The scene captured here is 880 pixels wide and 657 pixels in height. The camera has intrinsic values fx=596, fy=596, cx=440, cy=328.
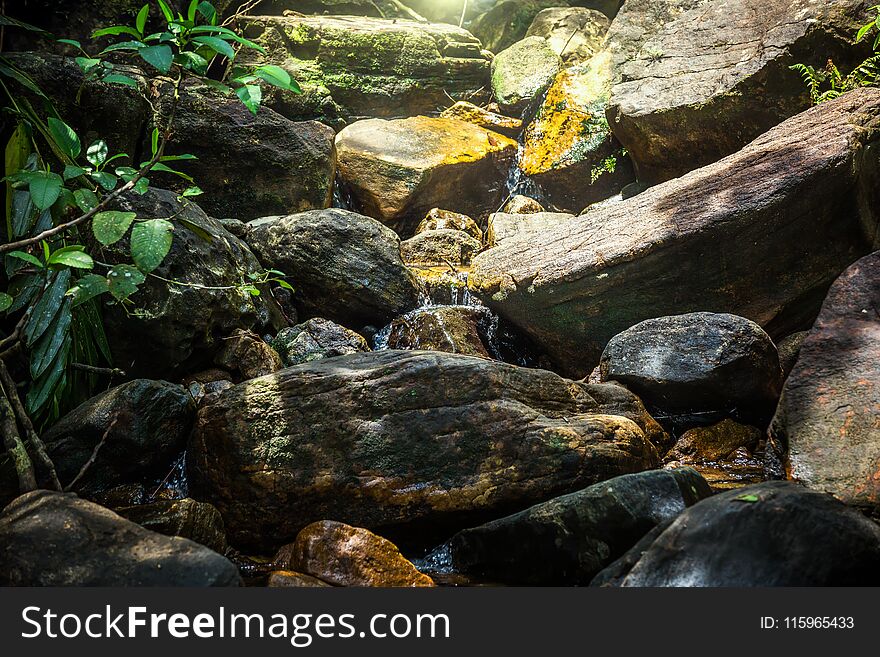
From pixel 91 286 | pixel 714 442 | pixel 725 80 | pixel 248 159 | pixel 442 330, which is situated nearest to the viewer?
pixel 91 286

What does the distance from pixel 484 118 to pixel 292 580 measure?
9296 mm

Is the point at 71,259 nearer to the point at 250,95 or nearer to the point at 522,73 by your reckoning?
the point at 250,95

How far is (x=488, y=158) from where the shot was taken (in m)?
9.14

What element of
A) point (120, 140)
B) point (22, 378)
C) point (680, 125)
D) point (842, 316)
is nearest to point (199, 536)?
point (22, 378)

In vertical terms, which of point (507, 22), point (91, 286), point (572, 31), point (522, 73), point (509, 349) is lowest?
point (509, 349)

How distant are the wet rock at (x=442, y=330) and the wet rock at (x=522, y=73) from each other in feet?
19.2

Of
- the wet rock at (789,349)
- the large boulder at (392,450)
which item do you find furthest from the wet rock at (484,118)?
the large boulder at (392,450)

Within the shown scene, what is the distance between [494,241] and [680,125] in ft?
8.57

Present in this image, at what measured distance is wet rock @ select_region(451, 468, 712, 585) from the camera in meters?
2.42

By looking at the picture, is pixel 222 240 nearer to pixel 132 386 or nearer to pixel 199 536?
pixel 132 386

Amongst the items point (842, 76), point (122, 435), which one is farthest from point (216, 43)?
point (842, 76)

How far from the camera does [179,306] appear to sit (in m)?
4.34

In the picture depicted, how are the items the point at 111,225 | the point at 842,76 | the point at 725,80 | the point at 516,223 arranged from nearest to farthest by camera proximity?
the point at 111,225, the point at 842,76, the point at 725,80, the point at 516,223

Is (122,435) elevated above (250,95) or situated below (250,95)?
below
